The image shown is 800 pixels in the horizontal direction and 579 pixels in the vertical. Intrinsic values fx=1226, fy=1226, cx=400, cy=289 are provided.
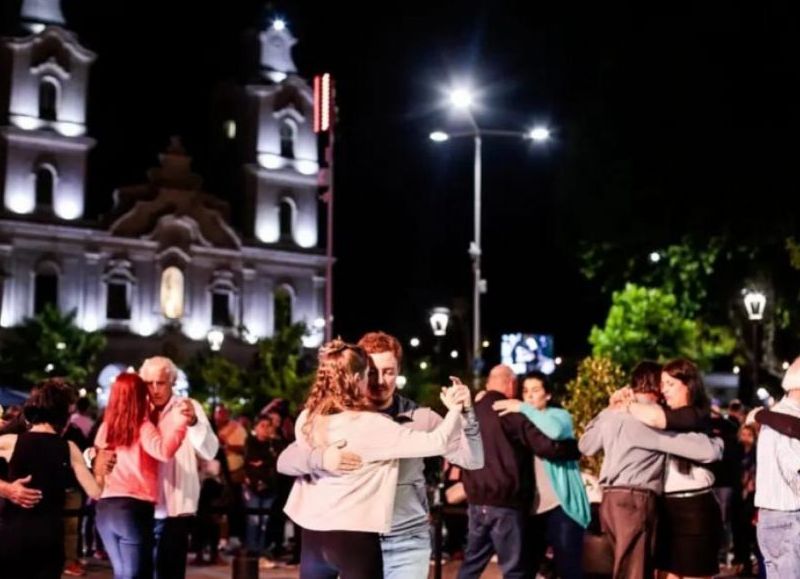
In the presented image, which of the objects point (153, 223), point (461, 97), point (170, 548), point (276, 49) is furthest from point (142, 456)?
point (276, 49)

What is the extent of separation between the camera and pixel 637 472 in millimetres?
8781

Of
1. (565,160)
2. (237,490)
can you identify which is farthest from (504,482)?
(565,160)

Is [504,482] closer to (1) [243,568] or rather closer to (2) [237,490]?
(1) [243,568]

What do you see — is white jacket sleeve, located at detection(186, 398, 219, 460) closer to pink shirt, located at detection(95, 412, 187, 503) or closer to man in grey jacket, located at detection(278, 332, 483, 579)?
pink shirt, located at detection(95, 412, 187, 503)

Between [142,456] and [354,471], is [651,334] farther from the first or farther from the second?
[354,471]

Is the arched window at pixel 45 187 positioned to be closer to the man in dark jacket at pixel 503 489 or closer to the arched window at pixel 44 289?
the arched window at pixel 44 289

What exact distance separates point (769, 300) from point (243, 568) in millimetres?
29244

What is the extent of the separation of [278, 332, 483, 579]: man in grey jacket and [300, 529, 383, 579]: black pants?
294 millimetres

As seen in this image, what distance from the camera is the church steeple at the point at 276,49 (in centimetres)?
6106

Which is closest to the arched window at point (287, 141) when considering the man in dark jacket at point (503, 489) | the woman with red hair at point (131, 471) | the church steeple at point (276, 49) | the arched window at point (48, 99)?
the church steeple at point (276, 49)

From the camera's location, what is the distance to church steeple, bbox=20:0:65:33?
181 feet

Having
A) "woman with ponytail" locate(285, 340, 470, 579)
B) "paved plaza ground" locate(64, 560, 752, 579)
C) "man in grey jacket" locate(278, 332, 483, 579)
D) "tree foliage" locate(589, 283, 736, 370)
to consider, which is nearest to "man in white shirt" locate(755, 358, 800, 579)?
"man in grey jacket" locate(278, 332, 483, 579)

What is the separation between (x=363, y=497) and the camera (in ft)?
19.5

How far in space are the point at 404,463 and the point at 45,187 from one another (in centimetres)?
5026
